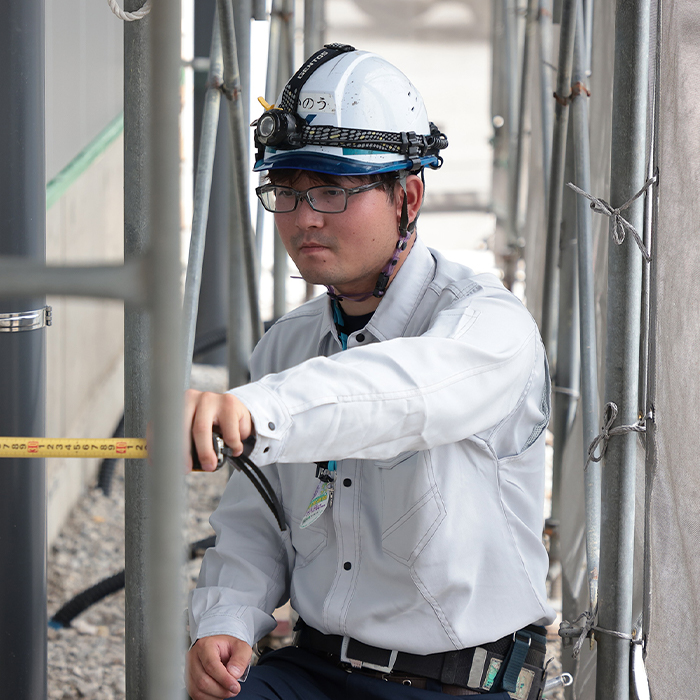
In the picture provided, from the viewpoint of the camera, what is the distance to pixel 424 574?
1.85m

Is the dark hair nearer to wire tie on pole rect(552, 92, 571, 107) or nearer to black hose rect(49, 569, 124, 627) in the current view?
wire tie on pole rect(552, 92, 571, 107)

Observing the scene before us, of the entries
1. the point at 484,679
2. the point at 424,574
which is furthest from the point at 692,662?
the point at 424,574

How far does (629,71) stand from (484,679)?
1.34 metres

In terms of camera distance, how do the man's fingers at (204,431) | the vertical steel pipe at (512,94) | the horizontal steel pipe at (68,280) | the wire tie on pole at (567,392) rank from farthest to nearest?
the vertical steel pipe at (512,94), the wire tie on pole at (567,392), the man's fingers at (204,431), the horizontal steel pipe at (68,280)

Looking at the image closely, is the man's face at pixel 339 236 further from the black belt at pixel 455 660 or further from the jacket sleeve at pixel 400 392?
the black belt at pixel 455 660

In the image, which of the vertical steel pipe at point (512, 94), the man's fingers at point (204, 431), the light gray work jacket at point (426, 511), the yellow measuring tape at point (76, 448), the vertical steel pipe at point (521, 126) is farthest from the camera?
the vertical steel pipe at point (512, 94)

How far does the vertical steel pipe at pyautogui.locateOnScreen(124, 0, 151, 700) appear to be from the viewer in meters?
1.78

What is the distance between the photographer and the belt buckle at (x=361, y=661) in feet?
6.22

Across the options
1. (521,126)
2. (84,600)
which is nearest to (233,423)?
(84,600)

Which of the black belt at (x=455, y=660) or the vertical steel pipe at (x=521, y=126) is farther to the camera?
the vertical steel pipe at (x=521, y=126)

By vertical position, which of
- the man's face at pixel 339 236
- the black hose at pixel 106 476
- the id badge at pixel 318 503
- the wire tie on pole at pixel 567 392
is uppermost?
the man's face at pixel 339 236

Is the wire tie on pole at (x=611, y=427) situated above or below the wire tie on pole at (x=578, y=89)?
below

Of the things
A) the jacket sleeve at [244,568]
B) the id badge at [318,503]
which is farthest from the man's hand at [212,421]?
the jacket sleeve at [244,568]

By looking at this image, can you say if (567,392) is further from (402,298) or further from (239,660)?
(239,660)
